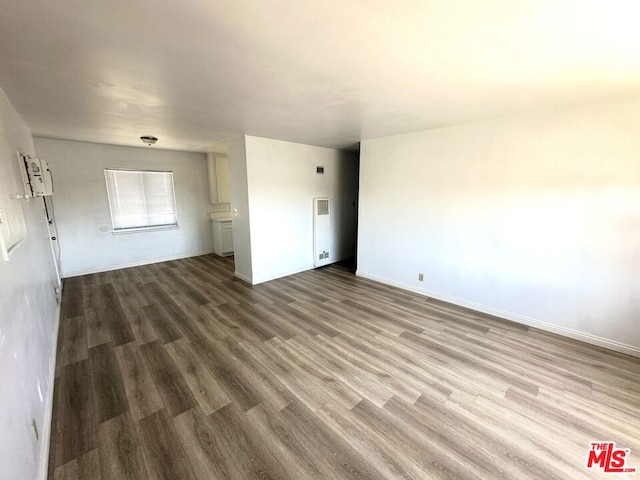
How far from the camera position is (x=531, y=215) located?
2.94 metres

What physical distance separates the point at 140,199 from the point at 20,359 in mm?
4660

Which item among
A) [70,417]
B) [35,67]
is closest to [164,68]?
[35,67]

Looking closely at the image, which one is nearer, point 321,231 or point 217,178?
point 321,231

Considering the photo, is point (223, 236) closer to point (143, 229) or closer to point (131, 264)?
point (143, 229)

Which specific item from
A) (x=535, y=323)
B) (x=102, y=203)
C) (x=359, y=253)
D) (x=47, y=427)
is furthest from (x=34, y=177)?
(x=535, y=323)

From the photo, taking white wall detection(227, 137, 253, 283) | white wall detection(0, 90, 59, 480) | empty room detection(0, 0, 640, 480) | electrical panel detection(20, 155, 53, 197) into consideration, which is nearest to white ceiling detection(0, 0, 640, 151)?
empty room detection(0, 0, 640, 480)

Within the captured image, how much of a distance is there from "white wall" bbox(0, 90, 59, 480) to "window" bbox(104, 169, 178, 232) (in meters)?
2.90

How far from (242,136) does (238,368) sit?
3280mm

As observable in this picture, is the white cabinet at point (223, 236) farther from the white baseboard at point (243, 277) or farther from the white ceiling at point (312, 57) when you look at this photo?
the white ceiling at point (312, 57)

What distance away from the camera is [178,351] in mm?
2592

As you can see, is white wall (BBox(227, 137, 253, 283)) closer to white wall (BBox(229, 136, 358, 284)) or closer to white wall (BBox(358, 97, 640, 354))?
white wall (BBox(229, 136, 358, 284))

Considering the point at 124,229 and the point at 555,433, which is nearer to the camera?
the point at 555,433

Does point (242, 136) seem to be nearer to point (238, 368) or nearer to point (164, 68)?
point (164, 68)

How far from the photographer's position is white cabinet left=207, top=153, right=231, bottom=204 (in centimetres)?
601
